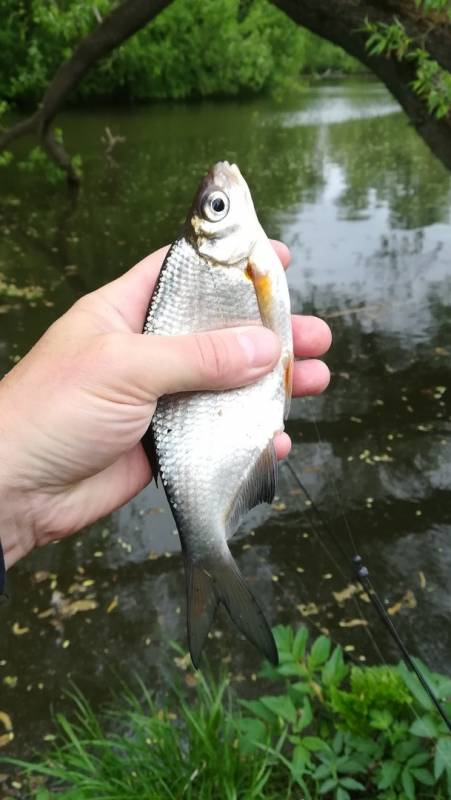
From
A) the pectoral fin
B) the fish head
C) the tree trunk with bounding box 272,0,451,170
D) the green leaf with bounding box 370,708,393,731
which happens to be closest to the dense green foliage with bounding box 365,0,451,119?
the tree trunk with bounding box 272,0,451,170

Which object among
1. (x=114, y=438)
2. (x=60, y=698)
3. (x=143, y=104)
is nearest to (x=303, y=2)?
(x=114, y=438)

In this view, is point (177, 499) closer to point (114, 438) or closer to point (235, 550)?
point (114, 438)

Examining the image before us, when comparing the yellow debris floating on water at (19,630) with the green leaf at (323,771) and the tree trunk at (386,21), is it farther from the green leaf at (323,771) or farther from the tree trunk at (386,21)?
the tree trunk at (386,21)

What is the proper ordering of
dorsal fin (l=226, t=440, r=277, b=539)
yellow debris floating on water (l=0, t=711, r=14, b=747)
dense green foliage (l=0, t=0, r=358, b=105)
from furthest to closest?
dense green foliage (l=0, t=0, r=358, b=105) < yellow debris floating on water (l=0, t=711, r=14, b=747) < dorsal fin (l=226, t=440, r=277, b=539)

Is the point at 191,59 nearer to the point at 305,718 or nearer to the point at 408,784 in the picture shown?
the point at 305,718

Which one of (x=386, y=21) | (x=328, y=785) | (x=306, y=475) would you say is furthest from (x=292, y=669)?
(x=386, y=21)

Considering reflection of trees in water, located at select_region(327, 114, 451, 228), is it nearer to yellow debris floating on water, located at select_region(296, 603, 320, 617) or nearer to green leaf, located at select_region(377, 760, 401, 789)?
yellow debris floating on water, located at select_region(296, 603, 320, 617)
